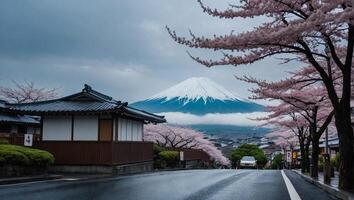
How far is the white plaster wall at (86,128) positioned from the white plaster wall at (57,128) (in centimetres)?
55

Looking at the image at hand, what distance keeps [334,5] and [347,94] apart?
3.07 m

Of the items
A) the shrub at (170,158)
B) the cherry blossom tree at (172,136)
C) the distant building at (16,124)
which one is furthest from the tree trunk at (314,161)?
the cherry blossom tree at (172,136)

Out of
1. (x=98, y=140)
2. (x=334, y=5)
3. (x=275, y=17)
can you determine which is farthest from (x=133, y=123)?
(x=334, y=5)

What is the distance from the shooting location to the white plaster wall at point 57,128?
29141 millimetres

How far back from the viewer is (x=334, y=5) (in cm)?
1255

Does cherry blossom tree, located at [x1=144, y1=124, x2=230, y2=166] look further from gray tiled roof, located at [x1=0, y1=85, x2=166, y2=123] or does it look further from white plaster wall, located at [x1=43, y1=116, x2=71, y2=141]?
white plaster wall, located at [x1=43, y1=116, x2=71, y2=141]

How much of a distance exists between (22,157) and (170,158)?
81.8ft

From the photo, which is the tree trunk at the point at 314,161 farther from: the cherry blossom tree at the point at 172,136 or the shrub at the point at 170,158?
the cherry blossom tree at the point at 172,136

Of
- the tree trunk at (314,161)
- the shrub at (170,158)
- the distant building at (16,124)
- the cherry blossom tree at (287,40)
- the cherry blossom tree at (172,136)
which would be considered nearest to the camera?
the cherry blossom tree at (287,40)

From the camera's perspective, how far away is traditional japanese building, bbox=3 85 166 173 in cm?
2767

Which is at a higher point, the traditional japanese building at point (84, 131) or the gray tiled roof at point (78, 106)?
the gray tiled roof at point (78, 106)

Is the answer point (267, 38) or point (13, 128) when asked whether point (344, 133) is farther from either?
point (13, 128)

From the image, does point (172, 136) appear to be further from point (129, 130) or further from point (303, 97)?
point (303, 97)

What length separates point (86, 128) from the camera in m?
29.0
